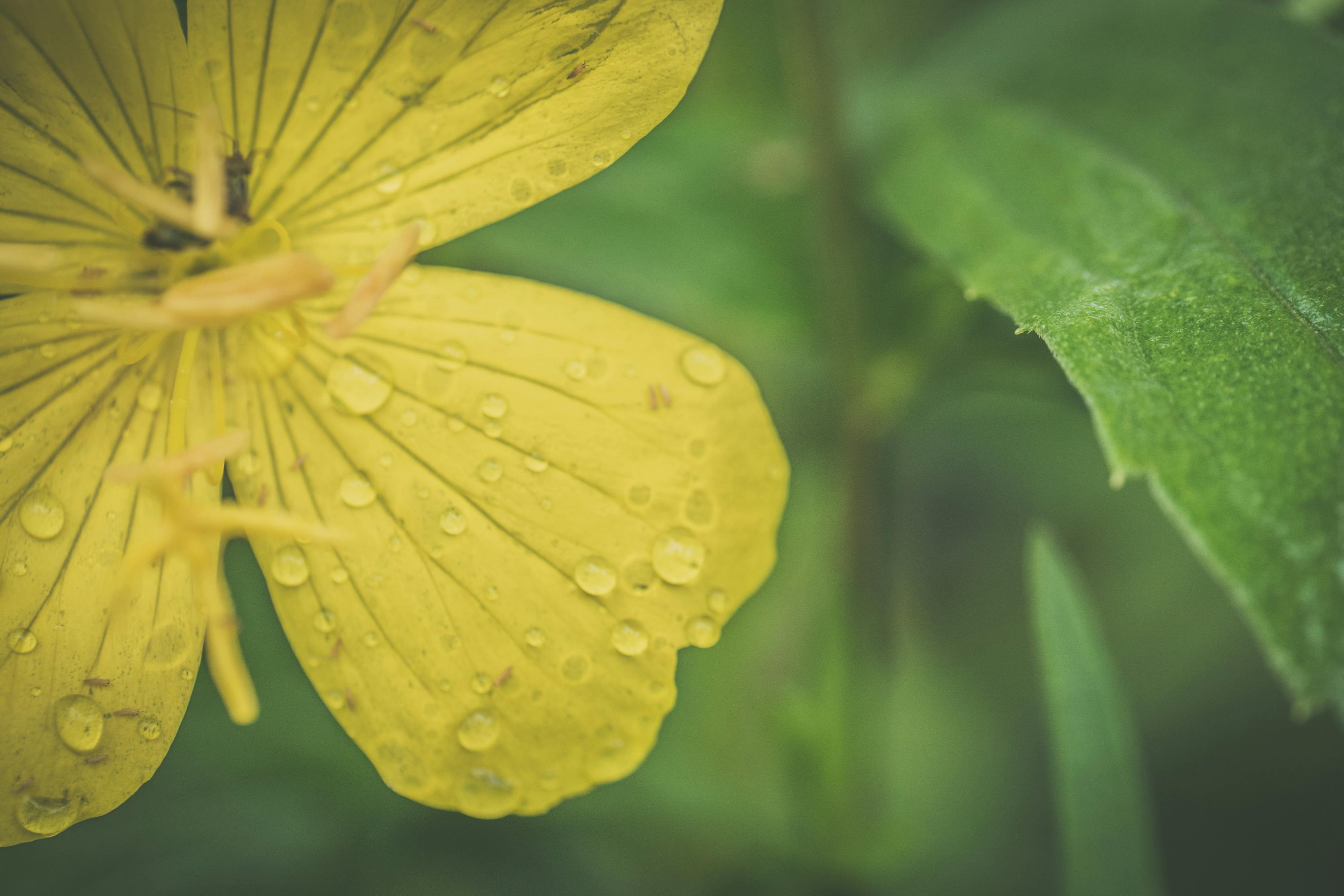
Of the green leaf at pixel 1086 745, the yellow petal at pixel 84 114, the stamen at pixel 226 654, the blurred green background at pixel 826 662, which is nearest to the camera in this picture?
the stamen at pixel 226 654

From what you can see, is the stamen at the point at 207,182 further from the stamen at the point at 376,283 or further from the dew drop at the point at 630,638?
the dew drop at the point at 630,638

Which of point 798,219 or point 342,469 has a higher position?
point 798,219

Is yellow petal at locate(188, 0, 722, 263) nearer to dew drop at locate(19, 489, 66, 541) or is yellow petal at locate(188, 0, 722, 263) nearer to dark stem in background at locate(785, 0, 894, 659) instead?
dew drop at locate(19, 489, 66, 541)

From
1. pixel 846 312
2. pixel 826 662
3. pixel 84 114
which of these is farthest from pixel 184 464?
pixel 826 662

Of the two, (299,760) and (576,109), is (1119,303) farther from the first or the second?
(299,760)

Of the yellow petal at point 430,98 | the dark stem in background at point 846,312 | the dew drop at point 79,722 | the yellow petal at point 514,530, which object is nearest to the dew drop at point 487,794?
the yellow petal at point 514,530

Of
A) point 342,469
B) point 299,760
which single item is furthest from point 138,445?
point 299,760

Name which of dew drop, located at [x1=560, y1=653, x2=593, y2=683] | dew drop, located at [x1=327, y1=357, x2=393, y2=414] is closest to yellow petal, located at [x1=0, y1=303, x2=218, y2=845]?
dew drop, located at [x1=327, y1=357, x2=393, y2=414]
